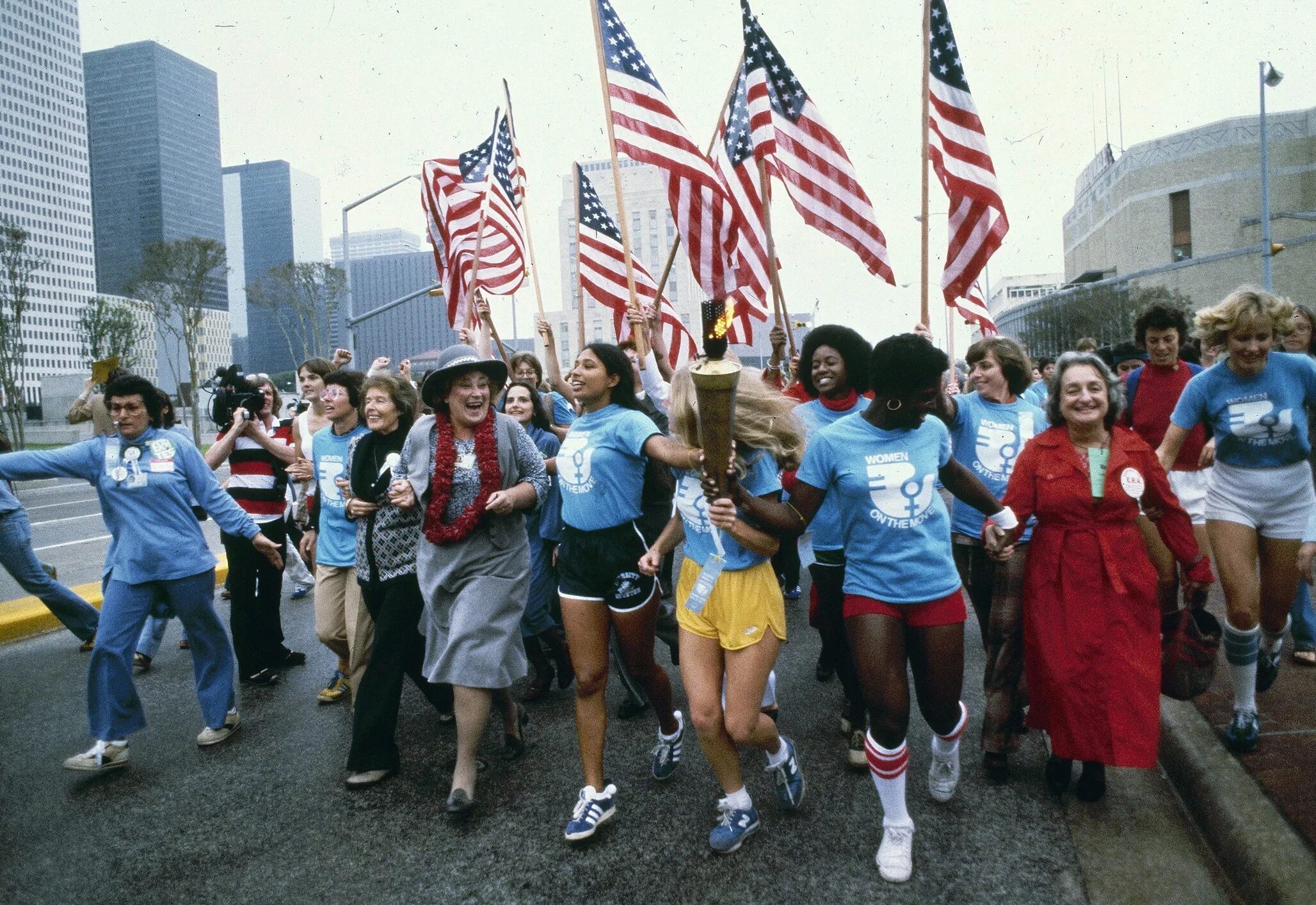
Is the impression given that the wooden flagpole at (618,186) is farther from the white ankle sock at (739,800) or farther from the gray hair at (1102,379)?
the white ankle sock at (739,800)

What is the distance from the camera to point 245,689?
5.75m

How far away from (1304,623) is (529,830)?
4610mm

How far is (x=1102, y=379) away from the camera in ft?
12.2

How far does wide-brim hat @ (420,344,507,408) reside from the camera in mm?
4090

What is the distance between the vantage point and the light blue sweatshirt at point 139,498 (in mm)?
4516

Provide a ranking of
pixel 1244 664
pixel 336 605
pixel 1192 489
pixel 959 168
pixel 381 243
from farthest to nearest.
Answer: pixel 381 243 < pixel 1192 489 < pixel 959 168 < pixel 336 605 < pixel 1244 664

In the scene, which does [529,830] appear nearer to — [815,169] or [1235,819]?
[1235,819]

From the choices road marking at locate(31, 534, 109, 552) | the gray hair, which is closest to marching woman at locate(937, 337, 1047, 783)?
the gray hair

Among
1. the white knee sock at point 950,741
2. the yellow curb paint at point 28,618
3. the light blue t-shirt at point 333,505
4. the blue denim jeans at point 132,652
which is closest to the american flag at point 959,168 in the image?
the white knee sock at point 950,741

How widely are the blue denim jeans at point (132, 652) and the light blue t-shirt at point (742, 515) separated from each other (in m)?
2.70

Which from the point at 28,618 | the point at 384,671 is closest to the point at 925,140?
the point at 384,671

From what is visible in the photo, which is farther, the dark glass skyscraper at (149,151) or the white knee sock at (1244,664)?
the dark glass skyscraper at (149,151)

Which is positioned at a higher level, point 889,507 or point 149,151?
point 149,151

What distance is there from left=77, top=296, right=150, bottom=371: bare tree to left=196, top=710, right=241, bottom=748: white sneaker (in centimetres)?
4373
